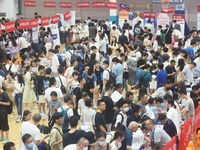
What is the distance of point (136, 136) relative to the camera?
21.8 feet

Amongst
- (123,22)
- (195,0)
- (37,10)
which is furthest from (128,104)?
(37,10)

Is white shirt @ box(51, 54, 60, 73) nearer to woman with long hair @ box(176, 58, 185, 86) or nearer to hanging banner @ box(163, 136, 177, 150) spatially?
woman with long hair @ box(176, 58, 185, 86)

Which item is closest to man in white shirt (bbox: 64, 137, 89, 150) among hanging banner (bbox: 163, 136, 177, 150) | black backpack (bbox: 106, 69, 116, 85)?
hanging banner (bbox: 163, 136, 177, 150)

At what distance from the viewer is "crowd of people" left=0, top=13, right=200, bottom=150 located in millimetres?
6641

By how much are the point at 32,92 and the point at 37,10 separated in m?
20.9

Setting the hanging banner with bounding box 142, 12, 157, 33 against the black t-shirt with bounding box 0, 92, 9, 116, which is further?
the hanging banner with bounding box 142, 12, 157, 33

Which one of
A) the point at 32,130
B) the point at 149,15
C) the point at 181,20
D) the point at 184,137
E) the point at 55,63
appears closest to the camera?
the point at 32,130

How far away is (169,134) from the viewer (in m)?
7.18

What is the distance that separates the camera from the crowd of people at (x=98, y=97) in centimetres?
664

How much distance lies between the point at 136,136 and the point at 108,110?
168 centimetres

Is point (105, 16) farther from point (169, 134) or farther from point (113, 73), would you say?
point (169, 134)

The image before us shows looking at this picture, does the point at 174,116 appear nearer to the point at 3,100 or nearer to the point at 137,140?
the point at 137,140

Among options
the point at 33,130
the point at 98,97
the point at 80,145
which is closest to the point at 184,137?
the point at 80,145

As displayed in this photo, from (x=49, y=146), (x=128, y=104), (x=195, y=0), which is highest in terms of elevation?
(x=195, y=0)
